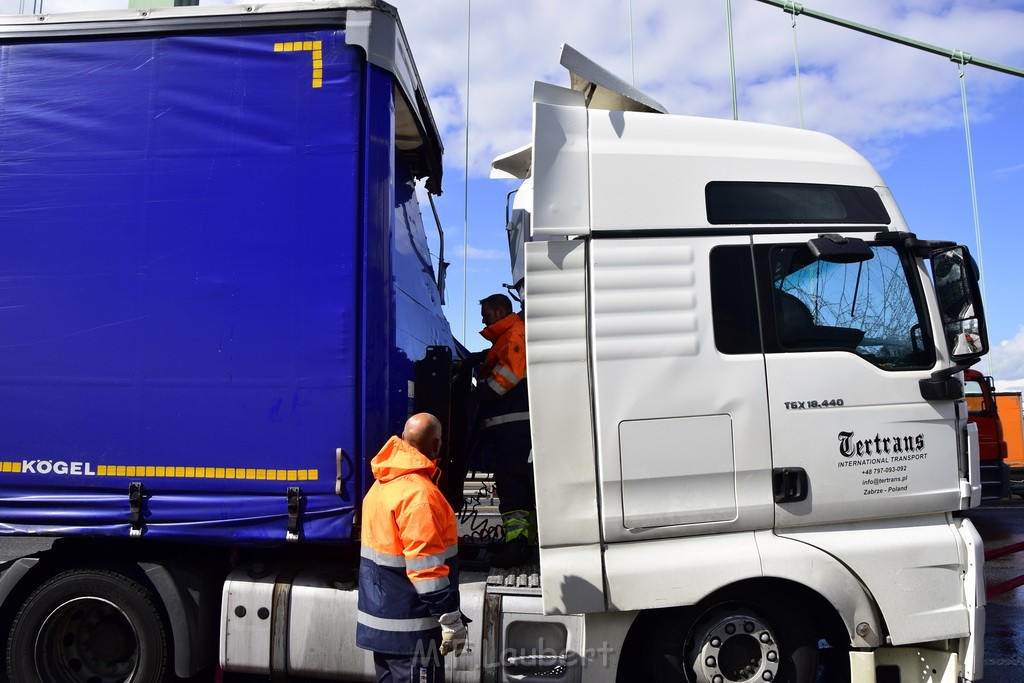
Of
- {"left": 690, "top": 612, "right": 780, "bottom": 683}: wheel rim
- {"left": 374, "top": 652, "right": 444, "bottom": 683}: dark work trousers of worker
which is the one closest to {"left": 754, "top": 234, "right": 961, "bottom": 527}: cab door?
{"left": 690, "top": 612, "right": 780, "bottom": 683}: wheel rim

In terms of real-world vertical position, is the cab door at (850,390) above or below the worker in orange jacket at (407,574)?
above

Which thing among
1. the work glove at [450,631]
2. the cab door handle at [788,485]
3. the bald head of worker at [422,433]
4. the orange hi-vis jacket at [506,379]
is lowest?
the work glove at [450,631]

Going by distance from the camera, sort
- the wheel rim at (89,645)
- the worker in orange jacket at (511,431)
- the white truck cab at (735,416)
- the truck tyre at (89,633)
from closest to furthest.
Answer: the white truck cab at (735,416), the truck tyre at (89,633), the wheel rim at (89,645), the worker in orange jacket at (511,431)

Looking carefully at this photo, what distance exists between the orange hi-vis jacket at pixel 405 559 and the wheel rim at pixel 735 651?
1.33 m

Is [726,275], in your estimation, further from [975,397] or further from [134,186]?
[975,397]

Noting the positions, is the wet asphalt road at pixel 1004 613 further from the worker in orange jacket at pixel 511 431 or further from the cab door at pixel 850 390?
the worker in orange jacket at pixel 511 431

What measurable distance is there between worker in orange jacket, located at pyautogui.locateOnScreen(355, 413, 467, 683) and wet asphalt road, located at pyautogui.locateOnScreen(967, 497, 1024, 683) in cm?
332

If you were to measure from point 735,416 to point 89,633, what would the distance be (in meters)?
Answer: 3.72

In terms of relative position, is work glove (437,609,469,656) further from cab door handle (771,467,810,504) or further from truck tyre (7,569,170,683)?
truck tyre (7,569,170,683)

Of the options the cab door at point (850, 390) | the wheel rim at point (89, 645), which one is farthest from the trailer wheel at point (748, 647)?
the wheel rim at point (89, 645)

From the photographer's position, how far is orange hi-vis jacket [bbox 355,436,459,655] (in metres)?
3.03

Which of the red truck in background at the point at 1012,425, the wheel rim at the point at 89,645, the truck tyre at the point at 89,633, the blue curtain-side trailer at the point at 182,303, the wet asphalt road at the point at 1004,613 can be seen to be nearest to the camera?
the blue curtain-side trailer at the point at 182,303

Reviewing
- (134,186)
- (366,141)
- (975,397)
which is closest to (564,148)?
(366,141)

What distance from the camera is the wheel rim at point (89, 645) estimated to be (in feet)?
12.9
